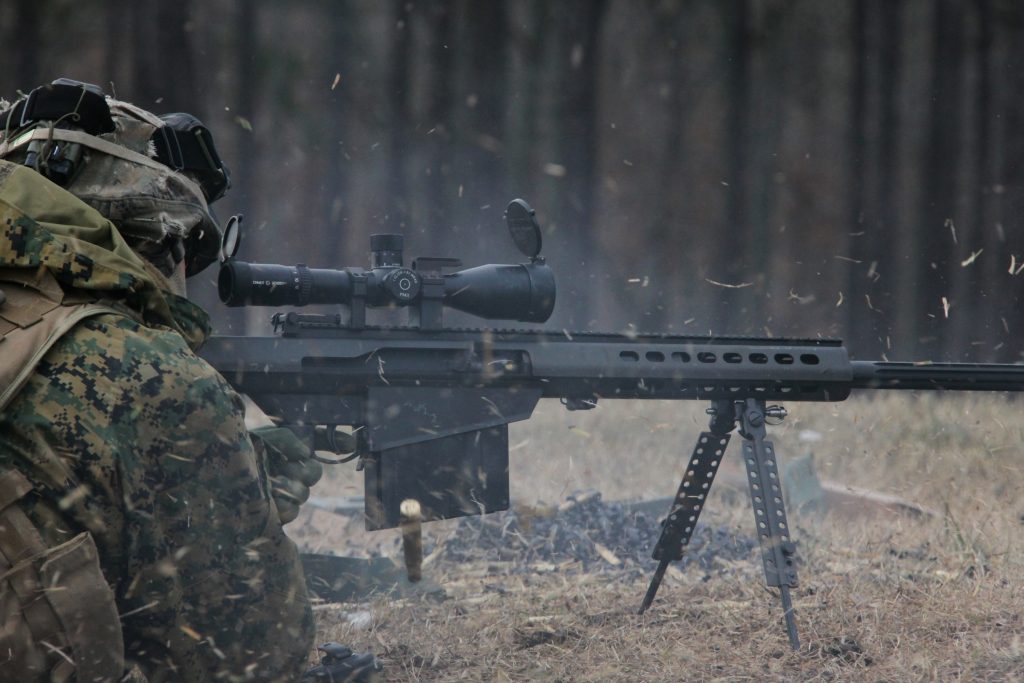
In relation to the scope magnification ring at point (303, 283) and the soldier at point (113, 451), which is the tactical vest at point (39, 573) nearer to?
the soldier at point (113, 451)

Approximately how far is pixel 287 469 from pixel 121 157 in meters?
1.04

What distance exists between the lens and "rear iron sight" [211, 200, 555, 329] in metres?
3.39

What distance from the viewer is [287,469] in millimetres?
3018

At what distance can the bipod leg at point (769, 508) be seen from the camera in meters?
3.72

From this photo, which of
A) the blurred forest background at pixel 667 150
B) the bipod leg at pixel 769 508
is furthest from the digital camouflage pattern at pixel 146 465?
the blurred forest background at pixel 667 150

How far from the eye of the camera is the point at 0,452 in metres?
2.12

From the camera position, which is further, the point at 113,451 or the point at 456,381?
the point at 456,381

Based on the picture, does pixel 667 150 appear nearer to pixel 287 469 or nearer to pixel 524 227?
pixel 524 227

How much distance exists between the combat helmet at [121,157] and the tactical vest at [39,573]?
38 cm

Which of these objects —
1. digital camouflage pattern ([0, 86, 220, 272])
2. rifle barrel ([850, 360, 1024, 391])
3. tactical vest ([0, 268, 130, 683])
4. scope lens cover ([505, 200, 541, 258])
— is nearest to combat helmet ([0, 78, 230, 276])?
digital camouflage pattern ([0, 86, 220, 272])

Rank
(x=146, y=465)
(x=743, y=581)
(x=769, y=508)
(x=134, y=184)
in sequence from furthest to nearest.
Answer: (x=743, y=581)
(x=769, y=508)
(x=134, y=184)
(x=146, y=465)

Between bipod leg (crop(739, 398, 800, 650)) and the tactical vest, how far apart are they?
7.95 feet

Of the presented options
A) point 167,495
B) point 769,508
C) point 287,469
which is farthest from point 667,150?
point 167,495

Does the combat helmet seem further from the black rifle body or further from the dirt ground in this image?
the dirt ground
